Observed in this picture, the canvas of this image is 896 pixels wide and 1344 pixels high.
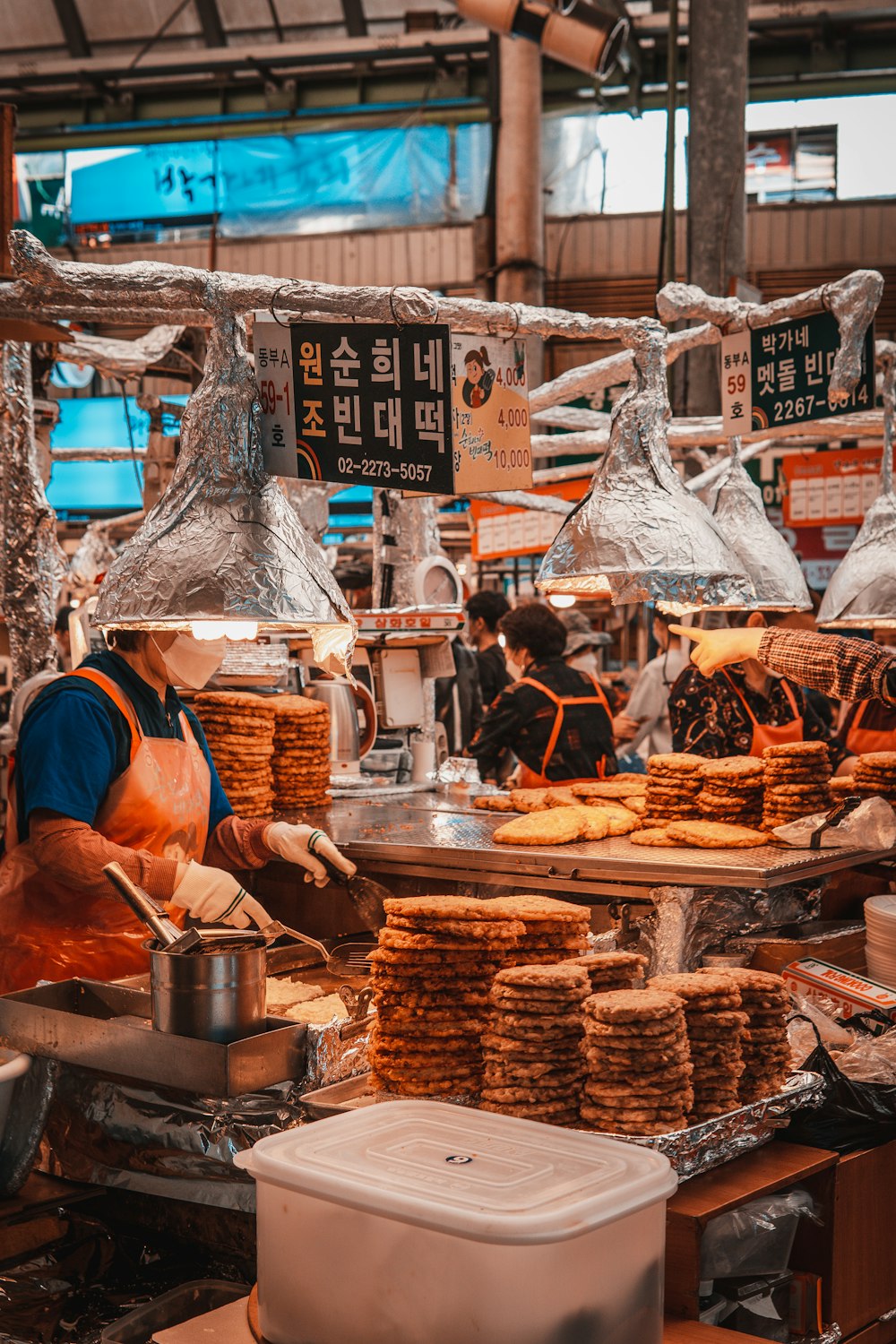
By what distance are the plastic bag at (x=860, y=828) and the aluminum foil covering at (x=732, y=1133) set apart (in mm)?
1592

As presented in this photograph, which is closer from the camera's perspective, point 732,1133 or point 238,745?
point 732,1133

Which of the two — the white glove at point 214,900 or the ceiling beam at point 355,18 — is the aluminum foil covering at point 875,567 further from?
the ceiling beam at point 355,18

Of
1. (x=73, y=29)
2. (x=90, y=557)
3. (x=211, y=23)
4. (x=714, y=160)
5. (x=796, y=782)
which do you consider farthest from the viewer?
(x=73, y=29)

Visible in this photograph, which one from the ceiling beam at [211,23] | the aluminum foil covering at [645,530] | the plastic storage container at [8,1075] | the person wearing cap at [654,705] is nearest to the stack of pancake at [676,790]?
the aluminum foil covering at [645,530]

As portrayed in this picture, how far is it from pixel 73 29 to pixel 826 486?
11.2 meters

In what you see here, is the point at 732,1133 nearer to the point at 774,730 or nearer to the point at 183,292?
the point at 183,292

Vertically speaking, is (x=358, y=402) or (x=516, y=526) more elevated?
(x=516, y=526)

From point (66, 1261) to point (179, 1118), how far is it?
1.13ft

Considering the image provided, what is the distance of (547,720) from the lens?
6.23 metres

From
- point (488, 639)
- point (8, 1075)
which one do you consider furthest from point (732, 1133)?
point (488, 639)

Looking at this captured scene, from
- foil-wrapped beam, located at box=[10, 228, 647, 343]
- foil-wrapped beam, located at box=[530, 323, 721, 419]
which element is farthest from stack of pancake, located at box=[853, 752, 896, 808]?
foil-wrapped beam, located at box=[10, 228, 647, 343]

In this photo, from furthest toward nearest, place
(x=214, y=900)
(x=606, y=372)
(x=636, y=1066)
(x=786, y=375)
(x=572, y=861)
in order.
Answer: (x=606, y=372), (x=786, y=375), (x=572, y=861), (x=214, y=900), (x=636, y=1066)

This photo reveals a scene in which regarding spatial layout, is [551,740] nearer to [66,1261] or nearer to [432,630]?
[432,630]

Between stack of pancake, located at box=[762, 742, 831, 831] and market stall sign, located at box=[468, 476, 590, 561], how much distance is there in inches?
201
